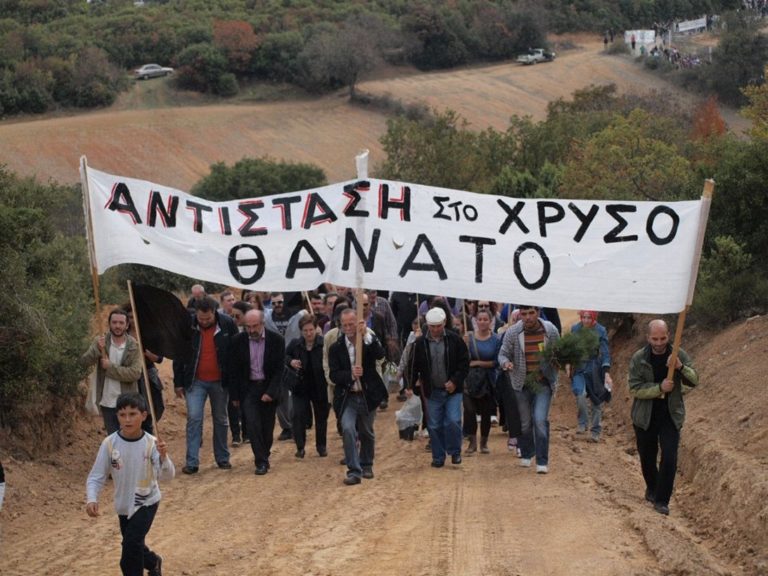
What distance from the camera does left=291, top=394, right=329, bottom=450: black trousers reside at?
51.5 feet

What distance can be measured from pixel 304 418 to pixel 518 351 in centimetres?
290

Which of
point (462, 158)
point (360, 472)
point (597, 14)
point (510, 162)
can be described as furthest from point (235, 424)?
point (597, 14)

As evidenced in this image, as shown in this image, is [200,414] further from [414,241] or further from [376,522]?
[414,241]

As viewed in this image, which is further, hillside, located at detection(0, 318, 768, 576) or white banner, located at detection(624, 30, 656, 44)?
white banner, located at detection(624, 30, 656, 44)

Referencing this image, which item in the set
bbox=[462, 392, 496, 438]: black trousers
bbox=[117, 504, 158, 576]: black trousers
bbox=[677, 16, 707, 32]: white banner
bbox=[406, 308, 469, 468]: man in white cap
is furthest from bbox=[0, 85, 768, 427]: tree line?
bbox=[677, 16, 707, 32]: white banner

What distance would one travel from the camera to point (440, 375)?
47.5 ft

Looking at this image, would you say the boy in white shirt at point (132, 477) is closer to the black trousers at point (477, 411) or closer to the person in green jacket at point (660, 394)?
the person in green jacket at point (660, 394)

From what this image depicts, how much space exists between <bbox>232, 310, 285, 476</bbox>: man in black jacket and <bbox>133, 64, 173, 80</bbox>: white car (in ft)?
265

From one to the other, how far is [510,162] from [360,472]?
1739 inches

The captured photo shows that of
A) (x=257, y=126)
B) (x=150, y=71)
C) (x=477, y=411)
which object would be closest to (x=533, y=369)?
(x=477, y=411)

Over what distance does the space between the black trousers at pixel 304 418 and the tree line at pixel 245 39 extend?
6983 cm

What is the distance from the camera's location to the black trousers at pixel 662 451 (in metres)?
12.2

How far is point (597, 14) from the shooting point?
437ft

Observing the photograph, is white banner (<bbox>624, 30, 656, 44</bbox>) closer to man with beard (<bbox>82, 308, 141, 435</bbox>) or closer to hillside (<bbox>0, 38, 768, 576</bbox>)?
hillside (<bbox>0, 38, 768, 576</bbox>)
